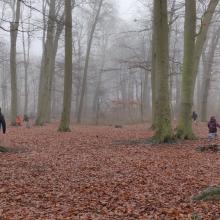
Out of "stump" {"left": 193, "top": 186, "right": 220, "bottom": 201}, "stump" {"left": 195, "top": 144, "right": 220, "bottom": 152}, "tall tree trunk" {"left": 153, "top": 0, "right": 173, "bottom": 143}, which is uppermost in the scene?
"tall tree trunk" {"left": 153, "top": 0, "right": 173, "bottom": 143}

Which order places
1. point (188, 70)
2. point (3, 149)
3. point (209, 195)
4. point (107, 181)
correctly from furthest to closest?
point (188, 70)
point (3, 149)
point (107, 181)
point (209, 195)

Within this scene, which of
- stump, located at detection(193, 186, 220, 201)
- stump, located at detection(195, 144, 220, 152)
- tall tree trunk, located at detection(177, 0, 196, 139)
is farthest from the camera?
tall tree trunk, located at detection(177, 0, 196, 139)

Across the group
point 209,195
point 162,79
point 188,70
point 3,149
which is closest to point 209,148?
point 162,79

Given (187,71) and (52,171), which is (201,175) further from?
(187,71)

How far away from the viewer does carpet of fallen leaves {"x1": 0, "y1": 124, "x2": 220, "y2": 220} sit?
25.2ft

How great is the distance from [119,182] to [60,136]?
10.7 metres

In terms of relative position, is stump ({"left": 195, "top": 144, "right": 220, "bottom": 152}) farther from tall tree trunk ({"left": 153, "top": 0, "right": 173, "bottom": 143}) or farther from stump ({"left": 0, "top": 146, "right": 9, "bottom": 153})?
stump ({"left": 0, "top": 146, "right": 9, "bottom": 153})

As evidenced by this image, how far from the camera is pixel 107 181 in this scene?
10047 millimetres

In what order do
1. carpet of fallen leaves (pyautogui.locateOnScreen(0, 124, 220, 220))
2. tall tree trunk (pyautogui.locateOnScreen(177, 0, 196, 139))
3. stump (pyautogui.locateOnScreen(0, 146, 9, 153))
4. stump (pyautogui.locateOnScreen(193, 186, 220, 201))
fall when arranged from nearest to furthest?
carpet of fallen leaves (pyautogui.locateOnScreen(0, 124, 220, 220)) → stump (pyautogui.locateOnScreen(193, 186, 220, 201)) → stump (pyautogui.locateOnScreen(0, 146, 9, 153)) → tall tree trunk (pyautogui.locateOnScreen(177, 0, 196, 139))

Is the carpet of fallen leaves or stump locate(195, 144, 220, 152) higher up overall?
stump locate(195, 144, 220, 152)

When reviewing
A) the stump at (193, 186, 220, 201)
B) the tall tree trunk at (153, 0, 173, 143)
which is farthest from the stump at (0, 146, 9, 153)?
the stump at (193, 186, 220, 201)

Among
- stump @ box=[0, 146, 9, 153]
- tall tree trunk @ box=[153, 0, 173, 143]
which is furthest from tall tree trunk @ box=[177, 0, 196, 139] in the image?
stump @ box=[0, 146, 9, 153]

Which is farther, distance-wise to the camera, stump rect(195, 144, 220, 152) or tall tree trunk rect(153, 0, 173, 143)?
tall tree trunk rect(153, 0, 173, 143)

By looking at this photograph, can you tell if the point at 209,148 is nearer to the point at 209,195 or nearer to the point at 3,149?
the point at 209,195
